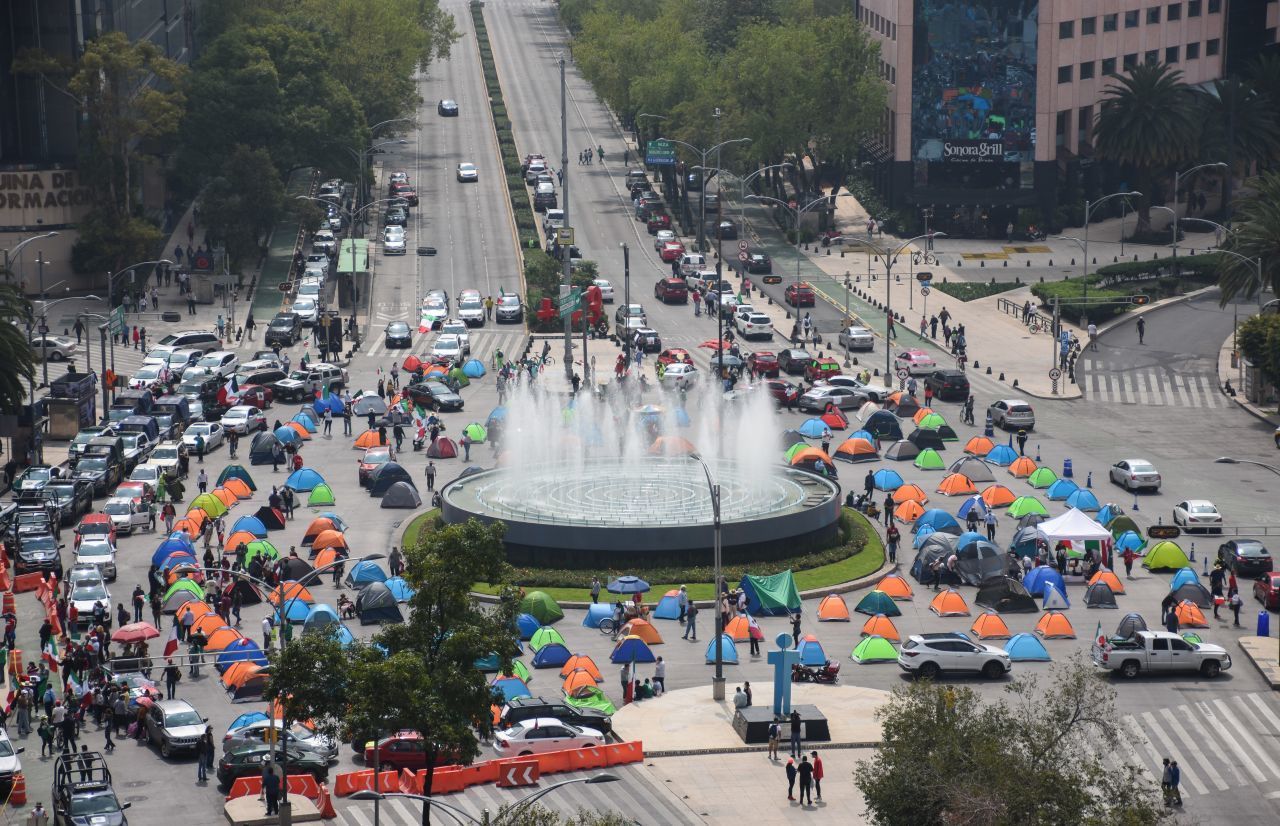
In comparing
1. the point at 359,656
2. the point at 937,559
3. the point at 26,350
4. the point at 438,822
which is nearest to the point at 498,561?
the point at 359,656

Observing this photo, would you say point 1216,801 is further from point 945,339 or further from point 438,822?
point 945,339

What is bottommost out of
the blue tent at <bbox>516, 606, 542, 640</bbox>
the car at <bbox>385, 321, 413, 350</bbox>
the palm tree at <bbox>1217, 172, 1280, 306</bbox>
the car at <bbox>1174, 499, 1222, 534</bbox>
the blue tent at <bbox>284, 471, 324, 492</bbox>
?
the blue tent at <bbox>516, 606, 542, 640</bbox>

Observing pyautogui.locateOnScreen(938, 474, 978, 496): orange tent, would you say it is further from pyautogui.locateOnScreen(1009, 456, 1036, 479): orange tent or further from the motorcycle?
the motorcycle

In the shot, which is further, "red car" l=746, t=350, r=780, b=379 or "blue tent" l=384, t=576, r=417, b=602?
"red car" l=746, t=350, r=780, b=379

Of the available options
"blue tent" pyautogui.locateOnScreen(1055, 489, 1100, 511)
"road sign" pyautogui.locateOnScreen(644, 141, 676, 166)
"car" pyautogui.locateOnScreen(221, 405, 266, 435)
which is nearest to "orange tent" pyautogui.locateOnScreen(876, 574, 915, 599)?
"blue tent" pyautogui.locateOnScreen(1055, 489, 1100, 511)

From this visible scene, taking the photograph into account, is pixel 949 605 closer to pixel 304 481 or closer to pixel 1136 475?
pixel 1136 475

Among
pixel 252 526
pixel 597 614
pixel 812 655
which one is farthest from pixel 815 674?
pixel 252 526

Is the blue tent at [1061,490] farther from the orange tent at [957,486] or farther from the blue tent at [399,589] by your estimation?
the blue tent at [399,589]
